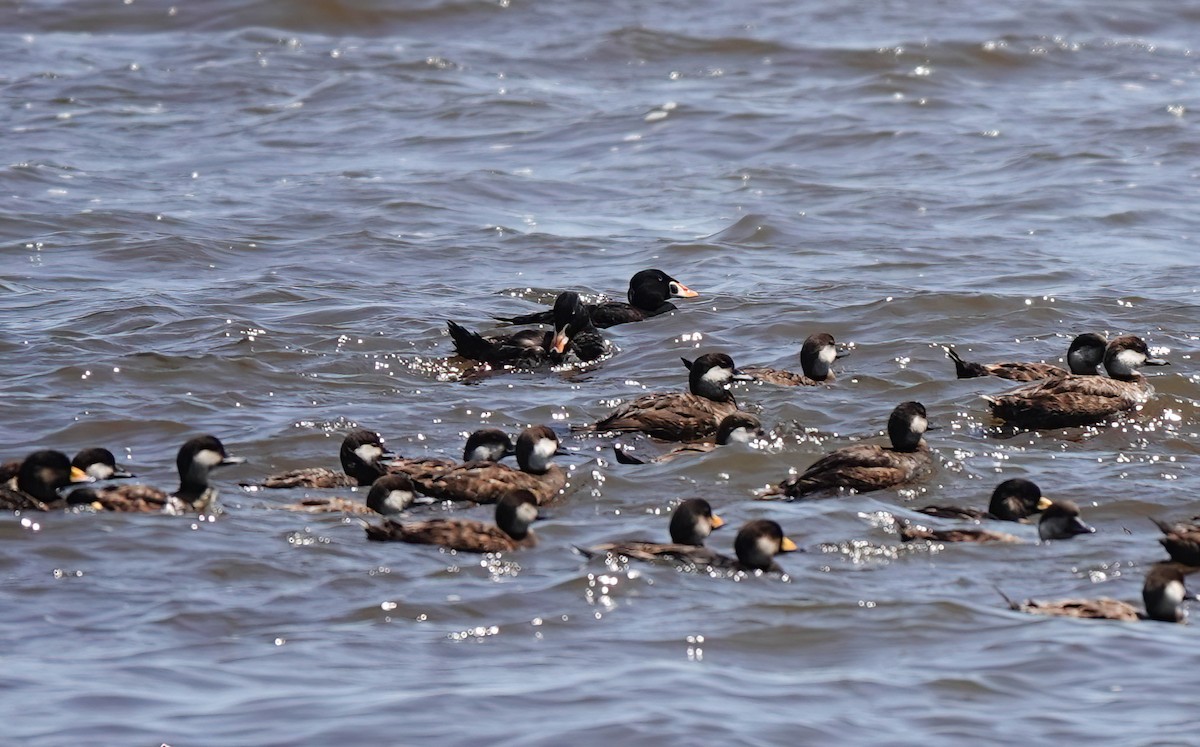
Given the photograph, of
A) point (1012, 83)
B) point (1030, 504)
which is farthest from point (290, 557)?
point (1012, 83)

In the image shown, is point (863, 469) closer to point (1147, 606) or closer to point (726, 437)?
point (726, 437)

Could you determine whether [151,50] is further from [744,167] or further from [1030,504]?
[1030,504]

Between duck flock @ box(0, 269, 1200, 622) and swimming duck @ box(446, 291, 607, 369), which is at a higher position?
swimming duck @ box(446, 291, 607, 369)

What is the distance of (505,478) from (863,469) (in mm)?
1985

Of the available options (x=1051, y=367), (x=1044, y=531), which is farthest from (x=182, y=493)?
(x=1051, y=367)

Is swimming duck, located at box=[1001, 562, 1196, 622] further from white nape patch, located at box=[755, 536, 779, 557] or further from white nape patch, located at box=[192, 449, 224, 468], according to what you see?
white nape patch, located at box=[192, 449, 224, 468]

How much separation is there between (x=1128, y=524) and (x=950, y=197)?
9770mm

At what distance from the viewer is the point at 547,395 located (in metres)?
12.7

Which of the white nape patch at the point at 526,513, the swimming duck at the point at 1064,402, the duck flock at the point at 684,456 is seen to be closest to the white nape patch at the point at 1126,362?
the duck flock at the point at 684,456

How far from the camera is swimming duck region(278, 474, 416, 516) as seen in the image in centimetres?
982

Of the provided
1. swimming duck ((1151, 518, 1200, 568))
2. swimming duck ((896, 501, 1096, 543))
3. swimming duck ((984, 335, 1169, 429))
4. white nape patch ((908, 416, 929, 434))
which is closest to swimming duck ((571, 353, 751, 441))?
white nape patch ((908, 416, 929, 434))

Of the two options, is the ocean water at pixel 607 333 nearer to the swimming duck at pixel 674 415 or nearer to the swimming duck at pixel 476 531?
the swimming duck at pixel 476 531

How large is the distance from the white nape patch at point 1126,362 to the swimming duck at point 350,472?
5032 millimetres

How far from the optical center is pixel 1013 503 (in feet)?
32.3
